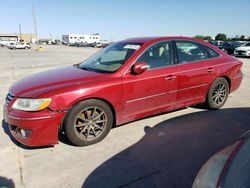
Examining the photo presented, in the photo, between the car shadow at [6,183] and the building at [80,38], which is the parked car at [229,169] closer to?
the car shadow at [6,183]

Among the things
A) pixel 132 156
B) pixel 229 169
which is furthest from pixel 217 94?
pixel 229 169

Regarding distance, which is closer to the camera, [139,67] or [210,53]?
[139,67]

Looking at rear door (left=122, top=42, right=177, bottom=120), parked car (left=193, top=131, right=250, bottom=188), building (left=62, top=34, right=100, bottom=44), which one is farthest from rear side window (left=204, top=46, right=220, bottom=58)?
building (left=62, top=34, right=100, bottom=44)

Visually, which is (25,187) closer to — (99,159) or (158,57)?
(99,159)

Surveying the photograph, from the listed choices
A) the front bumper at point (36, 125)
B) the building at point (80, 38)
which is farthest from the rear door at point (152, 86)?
the building at point (80, 38)

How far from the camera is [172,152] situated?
3.24m

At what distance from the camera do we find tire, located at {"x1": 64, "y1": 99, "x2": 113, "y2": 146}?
319 cm

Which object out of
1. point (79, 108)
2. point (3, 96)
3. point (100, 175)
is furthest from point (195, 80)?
point (3, 96)

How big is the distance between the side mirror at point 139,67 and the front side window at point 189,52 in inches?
36.8

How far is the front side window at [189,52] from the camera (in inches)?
167

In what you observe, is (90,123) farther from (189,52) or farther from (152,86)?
(189,52)

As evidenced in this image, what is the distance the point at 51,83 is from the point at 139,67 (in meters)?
1.35

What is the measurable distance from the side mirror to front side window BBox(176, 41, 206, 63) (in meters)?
0.93

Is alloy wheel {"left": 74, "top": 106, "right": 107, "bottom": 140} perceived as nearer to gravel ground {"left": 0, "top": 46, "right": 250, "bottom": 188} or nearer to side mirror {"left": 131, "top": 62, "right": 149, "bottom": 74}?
gravel ground {"left": 0, "top": 46, "right": 250, "bottom": 188}
